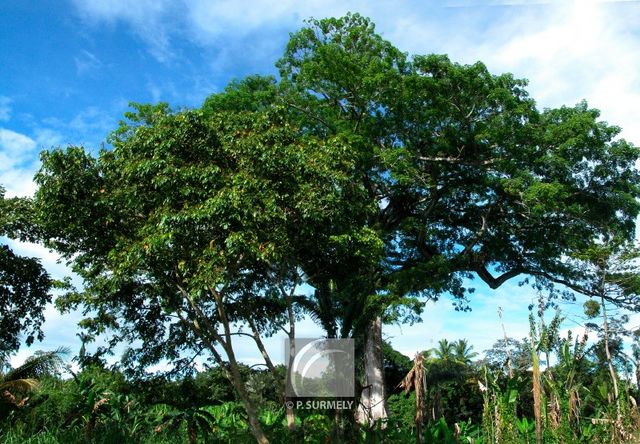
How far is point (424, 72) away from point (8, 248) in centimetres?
1156

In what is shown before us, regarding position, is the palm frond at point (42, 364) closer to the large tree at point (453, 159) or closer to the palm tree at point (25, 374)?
the palm tree at point (25, 374)

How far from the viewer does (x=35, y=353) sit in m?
14.2

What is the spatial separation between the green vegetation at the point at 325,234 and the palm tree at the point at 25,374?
0.26 feet

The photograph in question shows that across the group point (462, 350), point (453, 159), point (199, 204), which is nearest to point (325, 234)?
point (199, 204)

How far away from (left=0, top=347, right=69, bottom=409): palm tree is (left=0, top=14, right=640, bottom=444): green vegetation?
0.08 metres

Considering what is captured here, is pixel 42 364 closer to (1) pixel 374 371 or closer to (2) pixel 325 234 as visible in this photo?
(2) pixel 325 234

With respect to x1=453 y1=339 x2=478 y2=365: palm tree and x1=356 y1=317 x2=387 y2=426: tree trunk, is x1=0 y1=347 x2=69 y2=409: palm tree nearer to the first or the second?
x1=356 y1=317 x2=387 y2=426: tree trunk

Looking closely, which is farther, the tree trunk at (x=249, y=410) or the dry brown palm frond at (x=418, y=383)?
the tree trunk at (x=249, y=410)

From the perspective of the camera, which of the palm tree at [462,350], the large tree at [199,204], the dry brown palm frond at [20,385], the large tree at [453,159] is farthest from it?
the palm tree at [462,350]

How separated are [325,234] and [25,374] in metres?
7.66

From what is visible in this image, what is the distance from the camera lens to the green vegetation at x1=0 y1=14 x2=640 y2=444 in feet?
34.7

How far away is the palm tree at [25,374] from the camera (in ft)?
42.2

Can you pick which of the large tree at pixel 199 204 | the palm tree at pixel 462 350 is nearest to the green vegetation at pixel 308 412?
the large tree at pixel 199 204

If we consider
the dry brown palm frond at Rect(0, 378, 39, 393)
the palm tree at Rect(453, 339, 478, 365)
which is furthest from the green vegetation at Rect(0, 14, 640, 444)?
the palm tree at Rect(453, 339, 478, 365)
